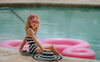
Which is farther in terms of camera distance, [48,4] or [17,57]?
[48,4]

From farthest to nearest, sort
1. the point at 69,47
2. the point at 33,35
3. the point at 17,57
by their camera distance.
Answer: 1. the point at 69,47
2. the point at 33,35
3. the point at 17,57

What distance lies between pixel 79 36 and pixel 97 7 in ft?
24.6

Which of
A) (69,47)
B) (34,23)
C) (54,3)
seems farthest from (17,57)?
(54,3)

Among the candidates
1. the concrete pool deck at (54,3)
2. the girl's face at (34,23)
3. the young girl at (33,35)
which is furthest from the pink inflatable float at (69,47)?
the concrete pool deck at (54,3)

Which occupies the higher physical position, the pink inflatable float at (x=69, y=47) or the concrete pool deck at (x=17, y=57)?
the concrete pool deck at (x=17, y=57)

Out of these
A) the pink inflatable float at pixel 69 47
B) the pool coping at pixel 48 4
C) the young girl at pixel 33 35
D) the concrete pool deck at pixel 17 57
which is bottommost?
the pink inflatable float at pixel 69 47

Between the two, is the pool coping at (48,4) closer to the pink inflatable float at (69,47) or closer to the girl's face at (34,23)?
the pink inflatable float at (69,47)

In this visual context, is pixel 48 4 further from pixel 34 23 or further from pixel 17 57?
pixel 17 57

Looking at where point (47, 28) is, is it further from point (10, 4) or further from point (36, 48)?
point (10, 4)

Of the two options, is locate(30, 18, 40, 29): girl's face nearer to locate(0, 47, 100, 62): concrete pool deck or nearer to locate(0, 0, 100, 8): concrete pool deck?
locate(0, 47, 100, 62): concrete pool deck

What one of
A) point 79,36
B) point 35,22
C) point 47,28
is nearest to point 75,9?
point 47,28

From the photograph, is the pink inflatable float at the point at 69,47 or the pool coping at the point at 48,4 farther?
the pool coping at the point at 48,4

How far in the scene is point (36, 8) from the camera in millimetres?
14688

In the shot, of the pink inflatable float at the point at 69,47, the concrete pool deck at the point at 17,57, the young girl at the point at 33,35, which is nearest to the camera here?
the concrete pool deck at the point at 17,57
